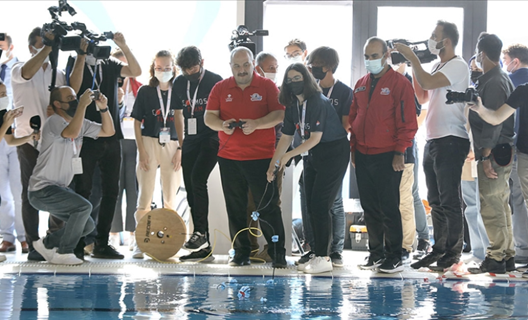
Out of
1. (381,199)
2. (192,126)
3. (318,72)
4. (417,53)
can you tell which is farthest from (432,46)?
(192,126)

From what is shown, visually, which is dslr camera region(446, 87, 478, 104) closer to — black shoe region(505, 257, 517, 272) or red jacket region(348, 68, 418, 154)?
red jacket region(348, 68, 418, 154)

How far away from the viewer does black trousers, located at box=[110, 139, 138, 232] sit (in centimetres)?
563

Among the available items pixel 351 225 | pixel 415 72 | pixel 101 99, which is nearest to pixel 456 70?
pixel 415 72

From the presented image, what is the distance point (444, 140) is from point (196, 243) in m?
2.16

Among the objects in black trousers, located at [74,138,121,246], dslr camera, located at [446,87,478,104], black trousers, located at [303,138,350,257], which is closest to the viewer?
dslr camera, located at [446,87,478,104]

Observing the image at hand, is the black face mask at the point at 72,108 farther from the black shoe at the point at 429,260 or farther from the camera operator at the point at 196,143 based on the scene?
the black shoe at the point at 429,260

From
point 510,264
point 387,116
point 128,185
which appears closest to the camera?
point 387,116

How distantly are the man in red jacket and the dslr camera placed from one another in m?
0.30

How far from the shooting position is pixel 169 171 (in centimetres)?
534

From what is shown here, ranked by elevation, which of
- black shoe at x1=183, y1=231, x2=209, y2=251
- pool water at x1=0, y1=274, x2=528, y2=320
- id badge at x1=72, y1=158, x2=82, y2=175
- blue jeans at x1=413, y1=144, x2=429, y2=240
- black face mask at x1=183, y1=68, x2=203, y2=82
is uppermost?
black face mask at x1=183, y1=68, x2=203, y2=82

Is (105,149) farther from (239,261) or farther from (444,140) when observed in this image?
(444,140)

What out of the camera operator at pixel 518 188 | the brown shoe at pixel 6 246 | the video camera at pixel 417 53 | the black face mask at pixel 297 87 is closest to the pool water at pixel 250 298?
the camera operator at pixel 518 188

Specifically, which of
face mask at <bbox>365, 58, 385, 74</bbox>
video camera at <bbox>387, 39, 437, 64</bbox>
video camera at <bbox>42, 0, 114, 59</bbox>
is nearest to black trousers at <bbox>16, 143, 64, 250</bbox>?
video camera at <bbox>42, 0, 114, 59</bbox>

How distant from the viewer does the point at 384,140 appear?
14.6 feet
